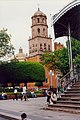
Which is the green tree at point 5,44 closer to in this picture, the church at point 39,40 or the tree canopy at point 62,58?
the tree canopy at point 62,58

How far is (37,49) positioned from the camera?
9431cm

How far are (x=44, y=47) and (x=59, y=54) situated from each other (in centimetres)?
3851

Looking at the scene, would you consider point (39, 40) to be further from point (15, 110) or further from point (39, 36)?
point (15, 110)

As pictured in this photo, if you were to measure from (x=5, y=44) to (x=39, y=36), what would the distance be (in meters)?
37.8

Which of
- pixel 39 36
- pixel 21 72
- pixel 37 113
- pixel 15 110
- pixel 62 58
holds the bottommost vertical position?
pixel 15 110

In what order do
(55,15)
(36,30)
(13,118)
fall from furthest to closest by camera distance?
(36,30)
(55,15)
(13,118)

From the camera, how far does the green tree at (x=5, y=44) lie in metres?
55.8

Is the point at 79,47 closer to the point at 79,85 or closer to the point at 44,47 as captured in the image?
the point at 79,85

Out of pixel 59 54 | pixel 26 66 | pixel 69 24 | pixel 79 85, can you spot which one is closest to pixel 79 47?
pixel 59 54

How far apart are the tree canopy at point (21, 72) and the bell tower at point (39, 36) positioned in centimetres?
2678

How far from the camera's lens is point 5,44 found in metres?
56.6

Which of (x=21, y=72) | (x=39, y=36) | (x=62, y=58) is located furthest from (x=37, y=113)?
(x=39, y=36)

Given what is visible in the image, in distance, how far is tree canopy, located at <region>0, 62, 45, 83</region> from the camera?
6021 centimetres

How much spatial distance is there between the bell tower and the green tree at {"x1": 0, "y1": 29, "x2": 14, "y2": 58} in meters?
35.6
